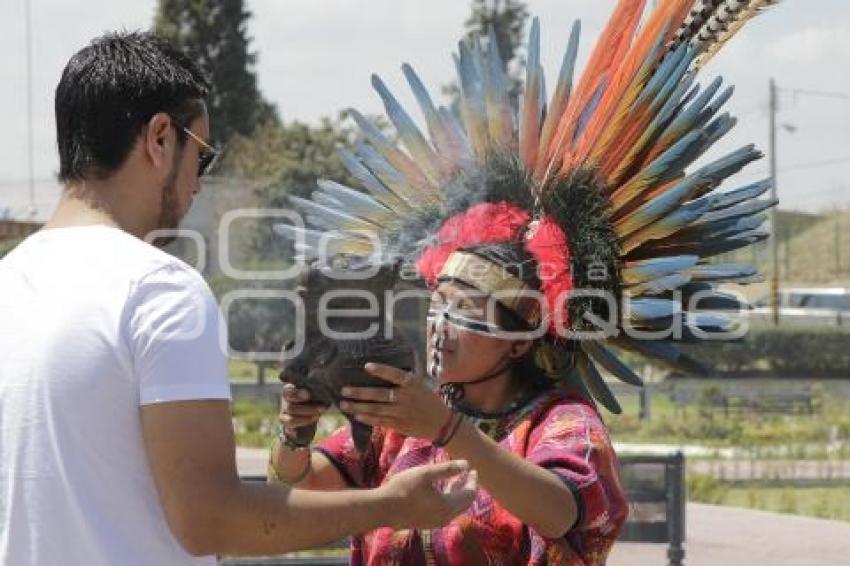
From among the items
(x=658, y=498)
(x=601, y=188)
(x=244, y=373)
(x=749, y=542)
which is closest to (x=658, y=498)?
(x=658, y=498)

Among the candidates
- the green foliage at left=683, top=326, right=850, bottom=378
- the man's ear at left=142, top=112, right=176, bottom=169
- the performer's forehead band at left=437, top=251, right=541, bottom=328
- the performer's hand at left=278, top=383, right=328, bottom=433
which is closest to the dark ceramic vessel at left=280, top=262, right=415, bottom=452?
the performer's hand at left=278, top=383, right=328, bottom=433

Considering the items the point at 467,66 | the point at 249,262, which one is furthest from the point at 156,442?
the point at 249,262

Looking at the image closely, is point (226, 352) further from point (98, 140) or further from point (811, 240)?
point (811, 240)

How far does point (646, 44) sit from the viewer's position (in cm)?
375

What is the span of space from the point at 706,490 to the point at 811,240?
4046cm

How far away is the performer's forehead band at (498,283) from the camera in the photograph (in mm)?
3418

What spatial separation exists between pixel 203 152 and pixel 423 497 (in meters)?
0.65

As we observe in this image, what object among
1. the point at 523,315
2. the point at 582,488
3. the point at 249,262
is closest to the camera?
the point at 582,488

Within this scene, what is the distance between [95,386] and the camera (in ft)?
7.50

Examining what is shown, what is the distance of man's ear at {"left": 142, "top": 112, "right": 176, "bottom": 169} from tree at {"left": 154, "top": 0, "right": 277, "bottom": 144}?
41.1m

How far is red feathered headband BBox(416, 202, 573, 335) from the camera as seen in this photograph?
11.3ft

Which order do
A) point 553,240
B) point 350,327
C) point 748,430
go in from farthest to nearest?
point 748,430 < point 553,240 < point 350,327

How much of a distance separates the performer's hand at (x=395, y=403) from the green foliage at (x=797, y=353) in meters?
27.4

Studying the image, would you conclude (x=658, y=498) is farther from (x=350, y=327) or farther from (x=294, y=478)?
(x=350, y=327)
